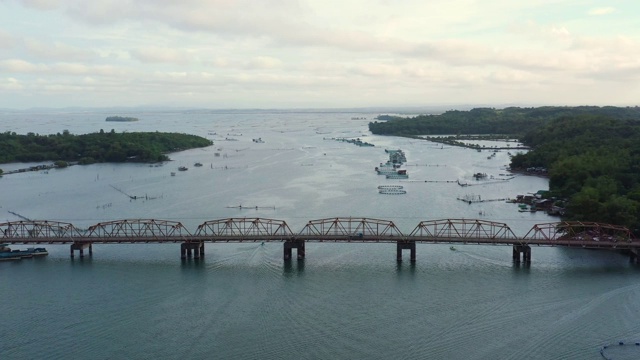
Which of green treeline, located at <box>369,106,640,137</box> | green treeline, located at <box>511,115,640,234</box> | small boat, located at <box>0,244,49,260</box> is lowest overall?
small boat, located at <box>0,244,49,260</box>

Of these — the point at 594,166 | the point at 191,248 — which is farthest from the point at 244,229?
the point at 594,166

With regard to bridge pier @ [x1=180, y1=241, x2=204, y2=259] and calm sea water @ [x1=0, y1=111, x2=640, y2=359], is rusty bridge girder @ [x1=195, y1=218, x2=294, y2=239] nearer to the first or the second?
bridge pier @ [x1=180, y1=241, x2=204, y2=259]

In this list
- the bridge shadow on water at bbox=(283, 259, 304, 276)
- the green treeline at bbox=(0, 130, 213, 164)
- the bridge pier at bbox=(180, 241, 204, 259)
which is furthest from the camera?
the green treeline at bbox=(0, 130, 213, 164)

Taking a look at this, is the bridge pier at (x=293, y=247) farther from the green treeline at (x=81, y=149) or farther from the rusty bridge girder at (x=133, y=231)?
the green treeline at (x=81, y=149)

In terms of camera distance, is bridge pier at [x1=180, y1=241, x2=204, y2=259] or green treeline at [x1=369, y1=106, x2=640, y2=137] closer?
bridge pier at [x1=180, y1=241, x2=204, y2=259]

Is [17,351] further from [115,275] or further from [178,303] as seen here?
[115,275]

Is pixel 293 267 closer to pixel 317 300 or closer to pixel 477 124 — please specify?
pixel 317 300

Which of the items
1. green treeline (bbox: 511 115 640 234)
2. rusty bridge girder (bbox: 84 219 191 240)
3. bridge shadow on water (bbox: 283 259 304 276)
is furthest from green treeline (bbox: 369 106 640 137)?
bridge shadow on water (bbox: 283 259 304 276)
